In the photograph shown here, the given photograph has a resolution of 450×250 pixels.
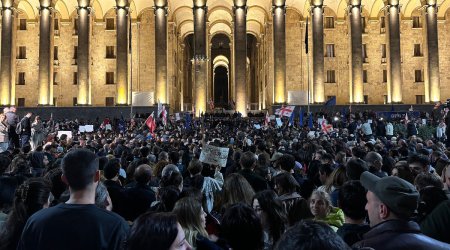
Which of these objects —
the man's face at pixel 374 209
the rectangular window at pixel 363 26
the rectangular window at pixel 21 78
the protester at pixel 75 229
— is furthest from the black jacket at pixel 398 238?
the rectangular window at pixel 21 78

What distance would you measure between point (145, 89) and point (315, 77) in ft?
64.5

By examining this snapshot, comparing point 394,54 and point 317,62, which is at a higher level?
point 394,54

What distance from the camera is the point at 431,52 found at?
50.0 meters

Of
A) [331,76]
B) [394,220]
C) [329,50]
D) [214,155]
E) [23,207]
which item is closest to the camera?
[394,220]


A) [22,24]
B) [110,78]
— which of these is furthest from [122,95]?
[22,24]

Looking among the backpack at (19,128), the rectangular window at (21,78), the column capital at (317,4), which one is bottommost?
the backpack at (19,128)

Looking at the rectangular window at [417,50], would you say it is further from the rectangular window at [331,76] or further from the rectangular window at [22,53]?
the rectangular window at [22,53]

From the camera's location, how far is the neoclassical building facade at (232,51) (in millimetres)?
49625

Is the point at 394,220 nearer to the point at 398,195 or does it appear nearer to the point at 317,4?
the point at 398,195

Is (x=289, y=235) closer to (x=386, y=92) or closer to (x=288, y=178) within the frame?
(x=288, y=178)

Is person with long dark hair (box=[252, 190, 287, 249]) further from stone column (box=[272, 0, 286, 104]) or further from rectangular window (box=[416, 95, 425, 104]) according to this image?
rectangular window (box=[416, 95, 425, 104])

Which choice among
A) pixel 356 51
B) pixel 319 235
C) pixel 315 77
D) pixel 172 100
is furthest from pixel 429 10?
pixel 319 235

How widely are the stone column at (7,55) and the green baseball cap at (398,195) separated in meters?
50.7

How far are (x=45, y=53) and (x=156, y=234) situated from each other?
50.2 metres
